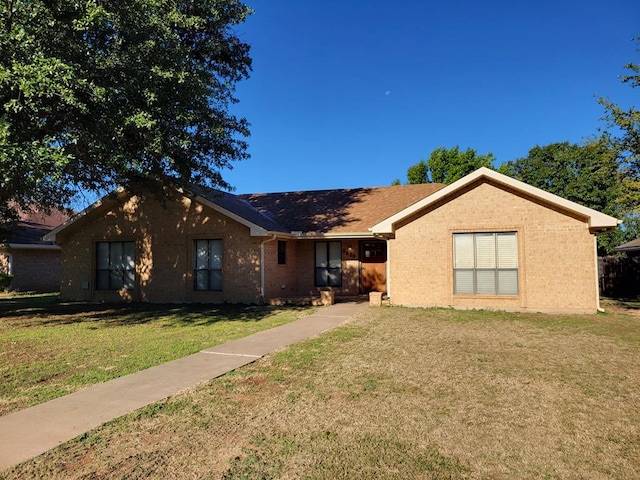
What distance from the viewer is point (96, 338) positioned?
929cm

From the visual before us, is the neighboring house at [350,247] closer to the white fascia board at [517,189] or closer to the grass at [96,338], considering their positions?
the white fascia board at [517,189]

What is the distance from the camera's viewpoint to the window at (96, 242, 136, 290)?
17.5 metres

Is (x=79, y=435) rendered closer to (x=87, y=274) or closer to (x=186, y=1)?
(x=186, y=1)

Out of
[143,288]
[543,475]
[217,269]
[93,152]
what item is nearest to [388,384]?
[543,475]

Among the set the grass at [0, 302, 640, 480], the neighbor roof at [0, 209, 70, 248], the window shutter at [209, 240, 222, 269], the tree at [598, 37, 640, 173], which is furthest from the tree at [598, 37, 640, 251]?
the neighbor roof at [0, 209, 70, 248]

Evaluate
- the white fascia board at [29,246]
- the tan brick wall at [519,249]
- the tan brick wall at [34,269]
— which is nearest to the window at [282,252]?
the tan brick wall at [519,249]

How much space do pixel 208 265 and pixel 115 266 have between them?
14.9ft

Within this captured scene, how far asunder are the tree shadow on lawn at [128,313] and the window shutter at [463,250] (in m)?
5.44

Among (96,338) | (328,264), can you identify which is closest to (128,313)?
(96,338)

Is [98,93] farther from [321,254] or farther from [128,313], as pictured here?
[321,254]

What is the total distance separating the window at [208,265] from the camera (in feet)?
53.4

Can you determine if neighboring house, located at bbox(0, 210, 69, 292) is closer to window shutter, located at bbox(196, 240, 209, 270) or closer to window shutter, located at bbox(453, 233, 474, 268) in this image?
window shutter, located at bbox(196, 240, 209, 270)

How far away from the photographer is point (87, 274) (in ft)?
59.1

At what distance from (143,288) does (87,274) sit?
2971 mm
